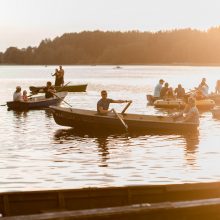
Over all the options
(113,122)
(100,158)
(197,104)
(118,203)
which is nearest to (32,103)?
(197,104)

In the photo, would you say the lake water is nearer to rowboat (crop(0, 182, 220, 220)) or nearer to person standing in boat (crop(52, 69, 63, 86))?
rowboat (crop(0, 182, 220, 220))

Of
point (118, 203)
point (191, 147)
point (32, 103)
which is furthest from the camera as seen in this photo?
point (32, 103)

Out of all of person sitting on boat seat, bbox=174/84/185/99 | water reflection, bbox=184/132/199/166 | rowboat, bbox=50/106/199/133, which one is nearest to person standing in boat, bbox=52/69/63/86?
person sitting on boat seat, bbox=174/84/185/99

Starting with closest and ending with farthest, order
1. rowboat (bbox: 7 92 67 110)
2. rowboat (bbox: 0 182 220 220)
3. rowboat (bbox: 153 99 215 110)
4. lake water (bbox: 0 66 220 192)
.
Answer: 1. rowboat (bbox: 0 182 220 220)
2. lake water (bbox: 0 66 220 192)
3. rowboat (bbox: 7 92 67 110)
4. rowboat (bbox: 153 99 215 110)

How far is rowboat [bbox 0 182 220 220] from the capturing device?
9664 millimetres

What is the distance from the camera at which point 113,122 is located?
27062 mm

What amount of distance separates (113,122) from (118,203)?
15968 mm

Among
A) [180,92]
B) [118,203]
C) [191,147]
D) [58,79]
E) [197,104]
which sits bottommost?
[191,147]

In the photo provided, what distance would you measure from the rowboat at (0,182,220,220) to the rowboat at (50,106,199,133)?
1530 centimetres

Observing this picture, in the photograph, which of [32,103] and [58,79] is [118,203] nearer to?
[32,103]

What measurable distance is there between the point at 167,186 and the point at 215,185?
0.98 m

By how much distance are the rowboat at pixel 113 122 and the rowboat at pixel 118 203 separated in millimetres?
15304

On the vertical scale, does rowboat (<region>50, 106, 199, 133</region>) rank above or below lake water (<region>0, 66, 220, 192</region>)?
above

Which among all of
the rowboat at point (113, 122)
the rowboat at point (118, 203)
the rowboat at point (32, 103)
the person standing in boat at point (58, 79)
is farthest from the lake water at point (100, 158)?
the person standing in boat at point (58, 79)
